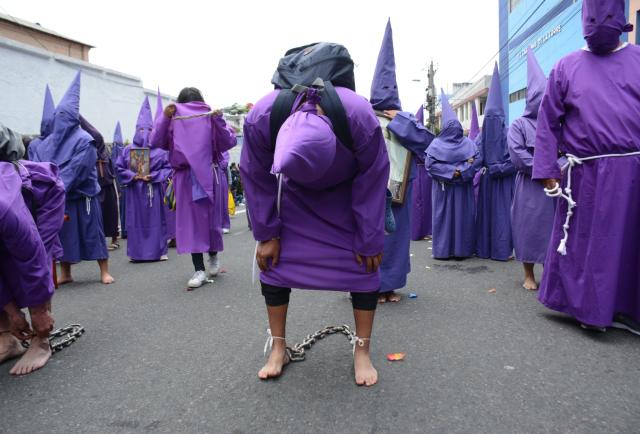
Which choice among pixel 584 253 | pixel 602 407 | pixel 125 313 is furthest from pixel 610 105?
pixel 125 313

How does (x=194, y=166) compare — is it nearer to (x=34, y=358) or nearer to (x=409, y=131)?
(x=409, y=131)

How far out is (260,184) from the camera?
2383mm

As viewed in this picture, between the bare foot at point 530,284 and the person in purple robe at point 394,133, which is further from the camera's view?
the bare foot at point 530,284

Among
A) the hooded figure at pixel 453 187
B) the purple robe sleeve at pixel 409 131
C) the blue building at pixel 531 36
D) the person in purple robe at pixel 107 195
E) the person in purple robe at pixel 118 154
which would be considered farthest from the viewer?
the blue building at pixel 531 36

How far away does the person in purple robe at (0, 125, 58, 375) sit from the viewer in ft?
8.27

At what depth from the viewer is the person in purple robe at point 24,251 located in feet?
8.27

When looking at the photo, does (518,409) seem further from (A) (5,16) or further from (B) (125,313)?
(A) (5,16)

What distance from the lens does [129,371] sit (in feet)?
9.01

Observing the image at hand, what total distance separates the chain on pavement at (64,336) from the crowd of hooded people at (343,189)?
0.18m

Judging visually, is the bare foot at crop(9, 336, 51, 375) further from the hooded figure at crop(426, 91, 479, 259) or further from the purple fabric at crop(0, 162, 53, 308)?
the hooded figure at crop(426, 91, 479, 259)

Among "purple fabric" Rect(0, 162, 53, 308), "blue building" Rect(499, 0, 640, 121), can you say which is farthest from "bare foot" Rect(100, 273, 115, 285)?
"blue building" Rect(499, 0, 640, 121)

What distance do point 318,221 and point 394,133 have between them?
5.46ft

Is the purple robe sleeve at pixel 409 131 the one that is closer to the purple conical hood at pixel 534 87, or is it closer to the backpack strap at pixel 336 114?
the purple conical hood at pixel 534 87

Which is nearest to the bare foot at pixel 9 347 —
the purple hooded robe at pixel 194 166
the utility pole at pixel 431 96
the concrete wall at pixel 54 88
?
the purple hooded robe at pixel 194 166
